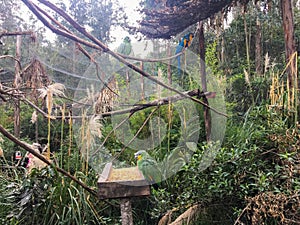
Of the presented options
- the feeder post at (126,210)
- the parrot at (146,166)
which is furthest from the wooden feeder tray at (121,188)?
the parrot at (146,166)

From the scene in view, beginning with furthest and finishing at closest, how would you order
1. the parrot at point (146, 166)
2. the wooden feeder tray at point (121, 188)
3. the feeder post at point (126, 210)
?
the parrot at point (146, 166), the feeder post at point (126, 210), the wooden feeder tray at point (121, 188)

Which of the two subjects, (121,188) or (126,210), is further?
(126,210)

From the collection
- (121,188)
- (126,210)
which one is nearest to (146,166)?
(126,210)

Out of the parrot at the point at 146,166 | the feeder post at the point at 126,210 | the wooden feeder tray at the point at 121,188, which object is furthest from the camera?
the parrot at the point at 146,166

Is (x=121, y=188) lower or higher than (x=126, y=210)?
higher

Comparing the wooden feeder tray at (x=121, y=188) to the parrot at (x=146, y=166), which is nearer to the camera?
the wooden feeder tray at (x=121, y=188)

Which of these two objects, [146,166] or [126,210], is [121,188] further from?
[146,166]

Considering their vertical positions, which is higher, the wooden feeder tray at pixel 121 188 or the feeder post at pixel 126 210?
the wooden feeder tray at pixel 121 188

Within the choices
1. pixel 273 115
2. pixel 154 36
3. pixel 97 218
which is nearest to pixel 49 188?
pixel 97 218

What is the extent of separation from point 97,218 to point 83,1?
22.9 ft

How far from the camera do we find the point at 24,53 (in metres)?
4.45

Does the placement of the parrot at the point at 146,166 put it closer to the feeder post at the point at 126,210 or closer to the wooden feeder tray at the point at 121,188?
the feeder post at the point at 126,210

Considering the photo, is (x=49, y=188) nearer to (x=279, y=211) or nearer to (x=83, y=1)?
(x=279, y=211)

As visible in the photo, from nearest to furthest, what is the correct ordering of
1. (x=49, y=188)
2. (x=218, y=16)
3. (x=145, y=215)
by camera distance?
(x=49, y=188) → (x=145, y=215) → (x=218, y=16)
